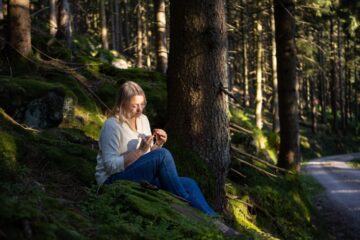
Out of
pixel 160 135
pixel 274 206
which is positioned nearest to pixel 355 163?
pixel 274 206

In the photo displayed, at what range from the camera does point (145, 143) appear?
4.85m

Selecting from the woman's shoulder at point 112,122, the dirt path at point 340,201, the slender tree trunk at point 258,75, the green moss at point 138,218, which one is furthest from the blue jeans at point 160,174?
the slender tree trunk at point 258,75

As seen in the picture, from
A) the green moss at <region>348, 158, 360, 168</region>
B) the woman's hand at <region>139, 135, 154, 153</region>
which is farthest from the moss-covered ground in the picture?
the green moss at <region>348, 158, 360, 168</region>

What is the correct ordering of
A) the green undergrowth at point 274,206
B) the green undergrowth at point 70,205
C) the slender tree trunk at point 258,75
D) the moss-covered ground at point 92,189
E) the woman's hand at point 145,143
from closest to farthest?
1. the green undergrowth at point 70,205
2. the moss-covered ground at point 92,189
3. the woman's hand at point 145,143
4. the green undergrowth at point 274,206
5. the slender tree trunk at point 258,75

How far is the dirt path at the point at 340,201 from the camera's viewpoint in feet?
34.0

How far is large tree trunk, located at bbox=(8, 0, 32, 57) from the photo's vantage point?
9.37 meters

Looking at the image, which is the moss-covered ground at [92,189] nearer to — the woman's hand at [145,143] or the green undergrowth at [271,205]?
the green undergrowth at [271,205]

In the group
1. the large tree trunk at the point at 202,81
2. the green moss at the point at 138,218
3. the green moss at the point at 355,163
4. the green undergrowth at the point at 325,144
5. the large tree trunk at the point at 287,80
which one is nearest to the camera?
the green moss at the point at 138,218

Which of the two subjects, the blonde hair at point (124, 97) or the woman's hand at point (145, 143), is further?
the blonde hair at point (124, 97)

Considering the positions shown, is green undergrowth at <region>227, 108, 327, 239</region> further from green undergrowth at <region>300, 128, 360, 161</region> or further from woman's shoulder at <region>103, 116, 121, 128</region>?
green undergrowth at <region>300, 128, 360, 161</region>

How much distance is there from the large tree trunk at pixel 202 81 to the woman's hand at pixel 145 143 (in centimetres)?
113

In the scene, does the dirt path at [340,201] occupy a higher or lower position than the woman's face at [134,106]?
lower

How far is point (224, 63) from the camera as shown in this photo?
19.6 feet

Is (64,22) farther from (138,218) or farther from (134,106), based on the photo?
(138,218)
